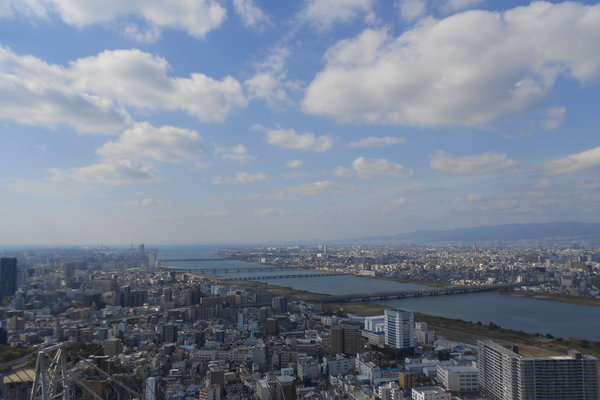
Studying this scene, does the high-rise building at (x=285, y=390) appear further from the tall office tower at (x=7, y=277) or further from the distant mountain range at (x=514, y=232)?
the distant mountain range at (x=514, y=232)

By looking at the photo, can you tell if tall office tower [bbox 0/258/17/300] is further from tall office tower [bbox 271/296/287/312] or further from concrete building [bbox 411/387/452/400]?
concrete building [bbox 411/387/452/400]

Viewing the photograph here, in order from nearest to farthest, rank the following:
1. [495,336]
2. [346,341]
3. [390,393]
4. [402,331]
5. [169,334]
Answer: [390,393] → [346,341] → [402,331] → [169,334] → [495,336]

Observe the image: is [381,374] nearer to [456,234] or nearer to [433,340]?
[433,340]

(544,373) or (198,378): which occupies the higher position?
(544,373)

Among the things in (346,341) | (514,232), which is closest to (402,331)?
(346,341)

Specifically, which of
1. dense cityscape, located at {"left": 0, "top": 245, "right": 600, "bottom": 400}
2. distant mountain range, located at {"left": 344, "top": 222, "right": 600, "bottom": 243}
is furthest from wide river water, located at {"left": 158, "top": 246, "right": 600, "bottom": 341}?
distant mountain range, located at {"left": 344, "top": 222, "right": 600, "bottom": 243}

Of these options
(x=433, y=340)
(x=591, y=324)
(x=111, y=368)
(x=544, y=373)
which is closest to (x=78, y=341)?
(x=111, y=368)

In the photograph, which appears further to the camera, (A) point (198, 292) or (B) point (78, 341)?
(A) point (198, 292)

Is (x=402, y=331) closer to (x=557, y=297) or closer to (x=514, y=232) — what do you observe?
(x=557, y=297)
